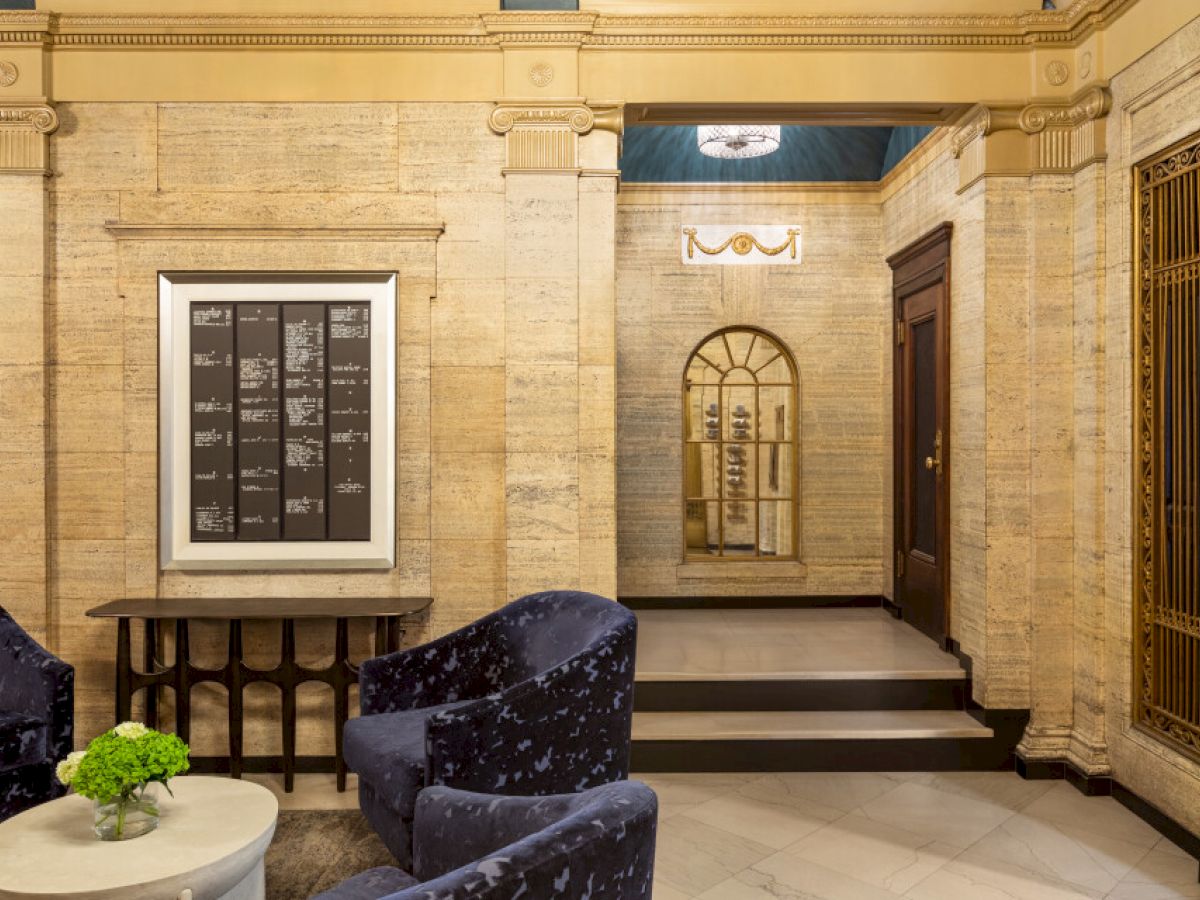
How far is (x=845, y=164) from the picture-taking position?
5.90 meters

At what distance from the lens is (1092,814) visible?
136 inches

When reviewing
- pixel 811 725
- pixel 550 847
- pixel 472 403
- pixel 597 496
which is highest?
pixel 472 403

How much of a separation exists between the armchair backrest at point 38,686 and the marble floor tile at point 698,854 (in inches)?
85.7

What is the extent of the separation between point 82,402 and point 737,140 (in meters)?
3.76

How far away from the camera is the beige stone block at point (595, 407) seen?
3.89 meters

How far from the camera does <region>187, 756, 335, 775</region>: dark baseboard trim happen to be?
388 cm

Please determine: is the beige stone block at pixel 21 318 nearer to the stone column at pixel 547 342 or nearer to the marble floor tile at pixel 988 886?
the stone column at pixel 547 342

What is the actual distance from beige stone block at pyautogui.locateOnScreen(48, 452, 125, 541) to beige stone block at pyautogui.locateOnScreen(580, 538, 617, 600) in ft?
6.79

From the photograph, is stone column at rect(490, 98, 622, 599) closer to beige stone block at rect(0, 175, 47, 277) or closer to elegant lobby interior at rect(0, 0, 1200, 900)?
elegant lobby interior at rect(0, 0, 1200, 900)

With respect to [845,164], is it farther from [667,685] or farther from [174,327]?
[174,327]

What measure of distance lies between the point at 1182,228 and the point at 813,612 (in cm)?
326

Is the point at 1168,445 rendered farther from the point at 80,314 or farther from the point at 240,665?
the point at 80,314

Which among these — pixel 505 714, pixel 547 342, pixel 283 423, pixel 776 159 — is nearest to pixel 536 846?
pixel 505 714

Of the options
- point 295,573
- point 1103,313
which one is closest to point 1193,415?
point 1103,313
